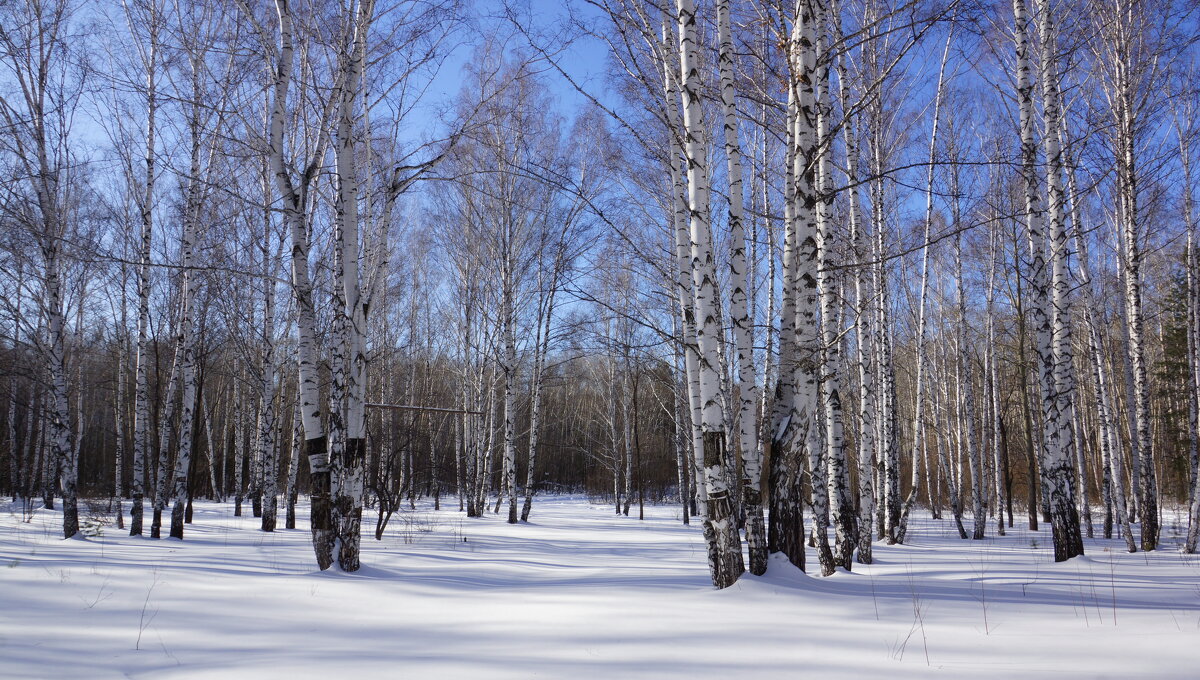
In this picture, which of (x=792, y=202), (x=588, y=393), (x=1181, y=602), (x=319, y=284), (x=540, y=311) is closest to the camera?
(x=1181, y=602)

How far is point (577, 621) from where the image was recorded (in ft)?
13.3

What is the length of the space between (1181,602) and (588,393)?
38.0 meters

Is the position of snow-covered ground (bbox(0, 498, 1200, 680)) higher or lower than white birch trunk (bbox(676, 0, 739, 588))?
lower

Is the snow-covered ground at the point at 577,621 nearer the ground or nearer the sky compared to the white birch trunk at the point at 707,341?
nearer the ground

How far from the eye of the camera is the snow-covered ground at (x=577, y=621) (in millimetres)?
3135

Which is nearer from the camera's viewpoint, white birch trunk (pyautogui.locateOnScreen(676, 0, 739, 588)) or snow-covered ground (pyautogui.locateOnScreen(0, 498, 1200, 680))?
snow-covered ground (pyautogui.locateOnScreen(0, 498, 1200, 680))

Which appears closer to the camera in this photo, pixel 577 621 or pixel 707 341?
pixel 577 621

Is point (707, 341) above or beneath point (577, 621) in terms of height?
above

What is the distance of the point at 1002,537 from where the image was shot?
14.4 m

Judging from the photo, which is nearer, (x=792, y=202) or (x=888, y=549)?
(x=792, y=202)

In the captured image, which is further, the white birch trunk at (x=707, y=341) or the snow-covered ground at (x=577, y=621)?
the white birch trunk at (x=707, y=341)

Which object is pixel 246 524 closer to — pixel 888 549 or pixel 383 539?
pixel 383 539

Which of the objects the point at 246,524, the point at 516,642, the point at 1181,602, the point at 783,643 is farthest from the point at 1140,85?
the point at 246,524

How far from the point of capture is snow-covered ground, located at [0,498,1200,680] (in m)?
3.13
